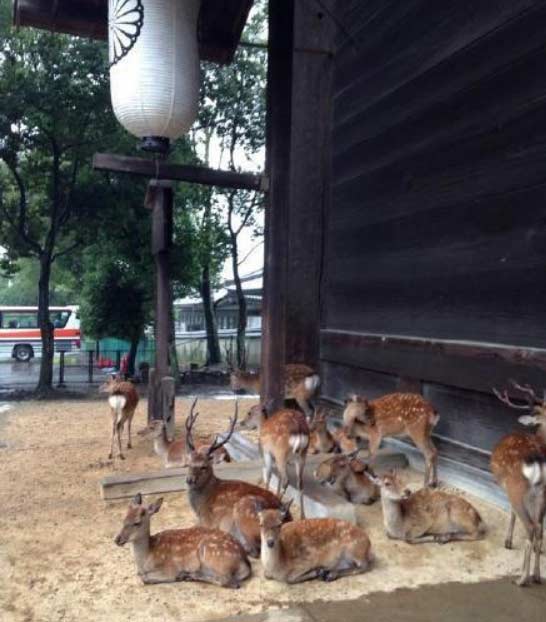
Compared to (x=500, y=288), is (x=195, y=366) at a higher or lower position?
lower

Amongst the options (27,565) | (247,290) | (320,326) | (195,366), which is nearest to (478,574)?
(27,565)

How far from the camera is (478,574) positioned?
3.68 metres

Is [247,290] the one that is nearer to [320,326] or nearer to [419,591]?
[320,326]

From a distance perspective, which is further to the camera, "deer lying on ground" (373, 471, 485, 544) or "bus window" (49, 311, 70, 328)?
"bus window" (49, 311, 70, 328)

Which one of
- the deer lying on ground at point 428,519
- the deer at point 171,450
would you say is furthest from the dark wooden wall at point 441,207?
the deer at point 171,450

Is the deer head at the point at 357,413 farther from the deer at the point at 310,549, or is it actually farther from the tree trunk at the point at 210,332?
the tree trunk at the point at 210,332

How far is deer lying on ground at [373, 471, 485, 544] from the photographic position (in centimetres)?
411

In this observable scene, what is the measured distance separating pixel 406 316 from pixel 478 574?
2530mm

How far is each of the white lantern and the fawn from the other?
2376 millimetres

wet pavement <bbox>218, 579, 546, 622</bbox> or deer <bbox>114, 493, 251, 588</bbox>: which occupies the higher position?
deer <bbox>114, 493, 251, 588</bbox>

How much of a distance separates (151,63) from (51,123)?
7468 millimetres

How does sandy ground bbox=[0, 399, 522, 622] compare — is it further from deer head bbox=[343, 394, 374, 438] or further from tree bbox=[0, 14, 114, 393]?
tree bbox=[0, 14, 114, 393]

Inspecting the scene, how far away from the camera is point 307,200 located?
721 centimetres

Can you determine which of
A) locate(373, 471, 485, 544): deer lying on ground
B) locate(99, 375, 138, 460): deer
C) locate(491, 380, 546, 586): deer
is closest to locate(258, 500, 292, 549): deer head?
locate(373, 471, 485, 544): deer lying on ground
